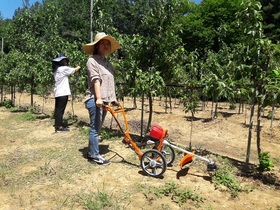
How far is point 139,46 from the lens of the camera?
564 cm

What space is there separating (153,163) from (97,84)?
1.31 meters

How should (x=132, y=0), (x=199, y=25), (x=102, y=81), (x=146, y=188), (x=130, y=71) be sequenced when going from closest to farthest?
1. (x=146, y=188)
2. (x=102, y=81)
3. (x=130, y=71)
4. (x=199, y=25)
5. (x=132, y=0)

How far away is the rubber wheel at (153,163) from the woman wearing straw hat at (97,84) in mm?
696

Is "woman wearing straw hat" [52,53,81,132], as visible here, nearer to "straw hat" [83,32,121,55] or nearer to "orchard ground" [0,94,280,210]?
"orchard ground" [0,94,280,210]

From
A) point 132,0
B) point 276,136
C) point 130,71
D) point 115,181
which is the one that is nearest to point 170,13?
point 130,71

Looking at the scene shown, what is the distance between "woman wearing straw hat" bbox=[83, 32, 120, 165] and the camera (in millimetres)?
4355

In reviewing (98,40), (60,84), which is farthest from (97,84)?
(60,84)

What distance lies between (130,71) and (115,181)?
2.24m

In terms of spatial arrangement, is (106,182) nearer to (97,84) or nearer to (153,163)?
(153,163)

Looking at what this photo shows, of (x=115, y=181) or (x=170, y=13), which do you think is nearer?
(x=115, y=181)

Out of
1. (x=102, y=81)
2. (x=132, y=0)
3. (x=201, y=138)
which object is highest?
(x=132, y=0)

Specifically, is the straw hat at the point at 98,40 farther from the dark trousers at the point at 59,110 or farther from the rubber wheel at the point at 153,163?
the dark trousers at the point at 59,110

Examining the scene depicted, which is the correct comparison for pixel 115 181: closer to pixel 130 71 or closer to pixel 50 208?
pixel 50 208

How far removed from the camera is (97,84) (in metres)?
4.29
